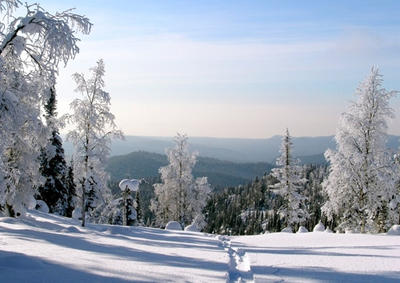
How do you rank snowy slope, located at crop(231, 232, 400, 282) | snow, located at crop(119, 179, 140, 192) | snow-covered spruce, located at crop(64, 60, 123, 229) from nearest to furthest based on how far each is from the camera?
1. snowy slope, located at crop(231, 232, 400, 282)
2. snow-covered spruce, located at crop(64, 60, 123, 229)
3. snow, located at crop(119, 179, 140, 192)

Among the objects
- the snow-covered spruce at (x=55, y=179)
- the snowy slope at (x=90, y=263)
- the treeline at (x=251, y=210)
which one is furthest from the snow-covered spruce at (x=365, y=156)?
the treeline at (x=251, y=210)

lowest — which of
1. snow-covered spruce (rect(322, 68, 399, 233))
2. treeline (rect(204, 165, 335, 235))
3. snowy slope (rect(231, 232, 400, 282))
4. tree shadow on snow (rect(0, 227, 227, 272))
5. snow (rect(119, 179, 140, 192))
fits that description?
treeline (rect(204, 165, 335, 235))

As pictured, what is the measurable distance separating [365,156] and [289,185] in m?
14.3

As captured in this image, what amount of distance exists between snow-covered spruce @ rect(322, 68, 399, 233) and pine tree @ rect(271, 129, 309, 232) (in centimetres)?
1255

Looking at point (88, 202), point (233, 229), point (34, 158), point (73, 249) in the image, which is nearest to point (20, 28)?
point (73, 249)

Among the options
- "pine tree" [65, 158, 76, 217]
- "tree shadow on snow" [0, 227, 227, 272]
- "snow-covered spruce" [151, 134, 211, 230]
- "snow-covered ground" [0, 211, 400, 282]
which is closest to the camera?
"snow-covered ground" [0, 211, 400, 282]

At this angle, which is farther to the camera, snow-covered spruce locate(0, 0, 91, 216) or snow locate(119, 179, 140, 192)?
snow locate(119, 179, 140, 192)

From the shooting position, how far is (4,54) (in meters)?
11.3

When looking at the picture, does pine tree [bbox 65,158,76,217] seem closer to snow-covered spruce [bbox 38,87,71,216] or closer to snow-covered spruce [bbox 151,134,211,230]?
snow-covered spruce [bbox 38,87,71,216]

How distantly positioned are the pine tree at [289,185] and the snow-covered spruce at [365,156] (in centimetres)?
1255

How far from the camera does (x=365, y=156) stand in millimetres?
22906

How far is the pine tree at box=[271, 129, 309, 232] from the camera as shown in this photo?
36.2 meters

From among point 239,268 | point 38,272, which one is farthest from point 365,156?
point 38,272

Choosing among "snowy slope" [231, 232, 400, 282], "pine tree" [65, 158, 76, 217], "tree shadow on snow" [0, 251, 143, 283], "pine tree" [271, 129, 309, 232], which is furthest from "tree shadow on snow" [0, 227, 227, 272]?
"pine tree" [271, 129, 309, 232]
